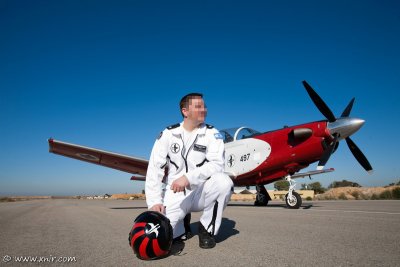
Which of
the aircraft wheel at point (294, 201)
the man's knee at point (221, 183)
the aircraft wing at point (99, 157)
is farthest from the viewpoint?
the aircraft wing at point (99, 157)

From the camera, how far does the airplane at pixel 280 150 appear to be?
8992 mm

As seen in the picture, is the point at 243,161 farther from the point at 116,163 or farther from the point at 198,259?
the point at 198,259

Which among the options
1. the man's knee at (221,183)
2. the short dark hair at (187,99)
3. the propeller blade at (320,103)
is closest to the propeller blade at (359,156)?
the propeller blade at (320,103)

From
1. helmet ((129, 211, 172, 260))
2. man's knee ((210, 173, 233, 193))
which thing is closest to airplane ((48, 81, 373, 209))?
man's knee ((210, 173, 233, 193))

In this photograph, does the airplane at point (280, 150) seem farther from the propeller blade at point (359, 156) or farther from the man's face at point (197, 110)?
the man's face at point (197, 110)

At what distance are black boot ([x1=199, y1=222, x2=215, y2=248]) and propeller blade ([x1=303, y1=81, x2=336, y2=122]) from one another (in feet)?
25.0

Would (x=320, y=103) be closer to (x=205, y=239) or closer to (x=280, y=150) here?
(x=280, y=150)

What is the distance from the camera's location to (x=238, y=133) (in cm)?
1164

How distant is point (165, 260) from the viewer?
2.42 meters

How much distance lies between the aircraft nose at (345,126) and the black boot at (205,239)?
729 centimetres

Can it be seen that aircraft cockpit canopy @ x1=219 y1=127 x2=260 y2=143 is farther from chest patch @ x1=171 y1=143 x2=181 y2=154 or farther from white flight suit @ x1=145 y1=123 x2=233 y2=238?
chest patch @ x1=171 y1=143 x2=181 y2=154

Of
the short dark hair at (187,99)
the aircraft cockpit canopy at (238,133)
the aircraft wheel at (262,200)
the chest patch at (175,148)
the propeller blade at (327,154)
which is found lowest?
the aircraft wheel at (262,200)

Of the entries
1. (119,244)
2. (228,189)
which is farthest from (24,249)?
(228,189)

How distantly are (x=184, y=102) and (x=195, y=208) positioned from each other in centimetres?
131
